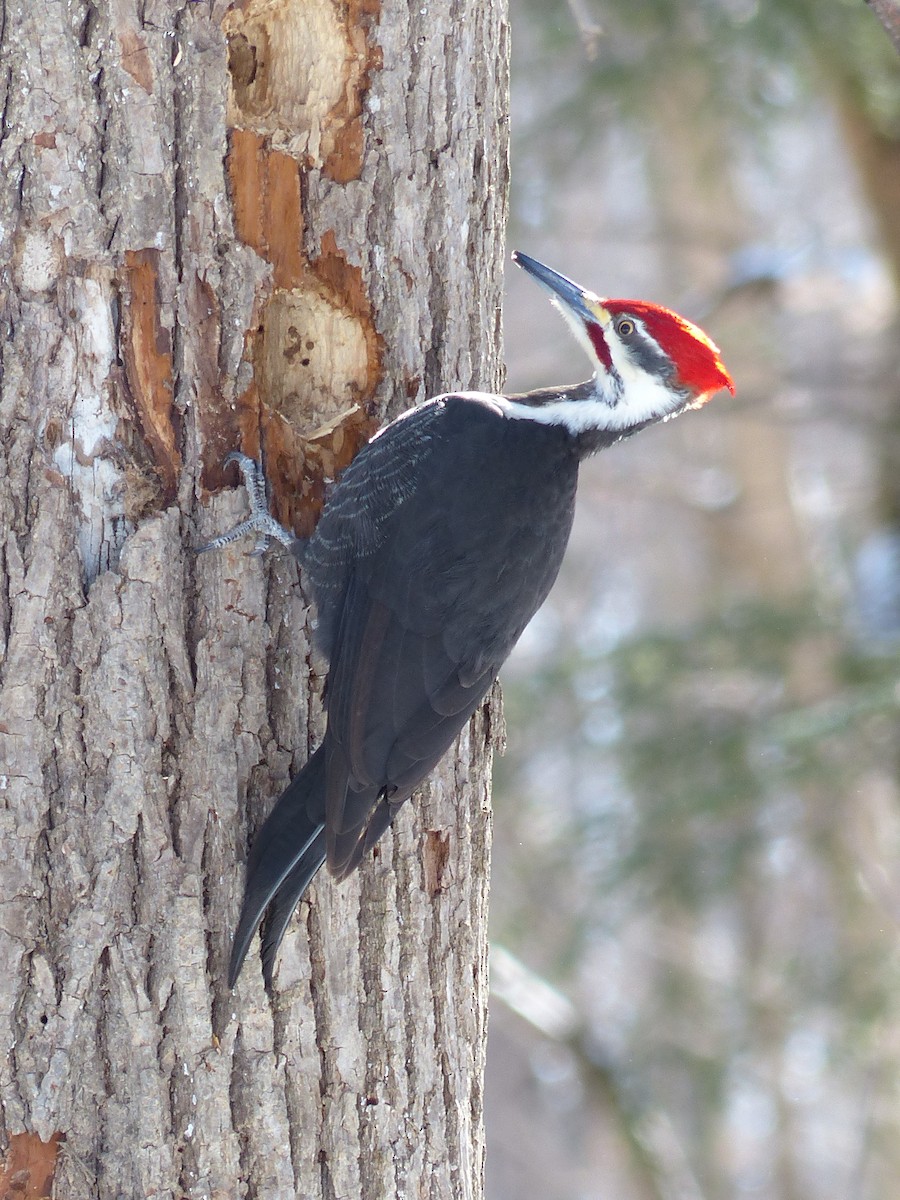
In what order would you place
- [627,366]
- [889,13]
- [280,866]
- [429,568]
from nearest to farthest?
[889,13], [280,866], [429,568], [627,366]

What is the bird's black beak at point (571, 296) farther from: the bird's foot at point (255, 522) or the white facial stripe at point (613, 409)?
the bird's foot at point (255, 522)

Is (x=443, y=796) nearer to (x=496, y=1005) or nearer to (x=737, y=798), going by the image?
(x=737, y=798)

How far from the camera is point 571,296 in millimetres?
3182

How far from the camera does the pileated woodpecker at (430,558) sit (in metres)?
2.42

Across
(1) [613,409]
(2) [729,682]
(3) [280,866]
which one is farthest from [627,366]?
(2) [729,682]

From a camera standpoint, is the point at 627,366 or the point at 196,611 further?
the point at 627,366

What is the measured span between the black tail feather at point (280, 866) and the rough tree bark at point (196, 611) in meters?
0.05

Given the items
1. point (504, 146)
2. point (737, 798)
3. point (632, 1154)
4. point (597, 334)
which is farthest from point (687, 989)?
point (504, 146)

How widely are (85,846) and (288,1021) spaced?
1.57ft

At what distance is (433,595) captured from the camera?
277 centimetres

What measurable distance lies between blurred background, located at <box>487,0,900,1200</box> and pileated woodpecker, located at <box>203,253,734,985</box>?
2.28m

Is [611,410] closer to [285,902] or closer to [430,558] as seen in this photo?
[430,558]

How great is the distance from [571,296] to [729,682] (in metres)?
3.02

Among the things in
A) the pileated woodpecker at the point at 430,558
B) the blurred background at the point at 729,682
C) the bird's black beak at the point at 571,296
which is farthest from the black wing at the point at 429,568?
the blurred background at the point at 729,682
